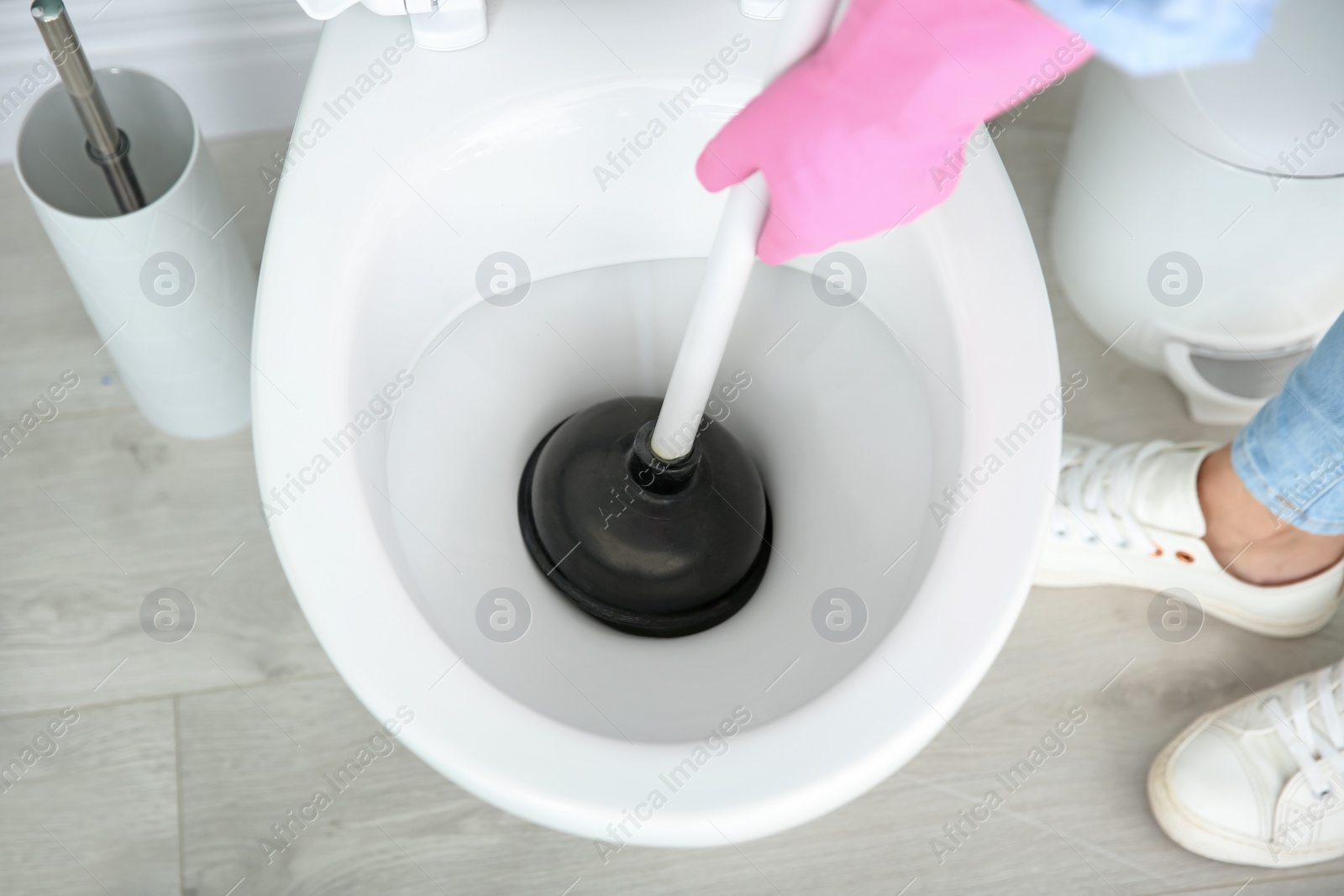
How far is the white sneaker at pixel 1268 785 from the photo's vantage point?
921 millimetres

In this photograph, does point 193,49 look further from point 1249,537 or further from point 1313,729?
point 1313,729

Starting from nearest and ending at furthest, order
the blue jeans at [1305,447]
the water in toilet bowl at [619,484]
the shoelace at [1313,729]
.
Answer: the water in toilet bowl at [619,484] → the blue jeans at [1305,447] → the shoelace at [1313,729]

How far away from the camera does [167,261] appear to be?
890mm

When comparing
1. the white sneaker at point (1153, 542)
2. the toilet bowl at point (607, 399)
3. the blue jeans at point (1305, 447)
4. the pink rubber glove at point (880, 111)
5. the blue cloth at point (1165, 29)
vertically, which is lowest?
the white sneaker at point (1153, 542)

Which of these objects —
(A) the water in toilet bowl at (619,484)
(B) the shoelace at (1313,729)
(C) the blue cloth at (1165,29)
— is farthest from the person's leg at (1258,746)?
(C) the blue cloth at (1165,29)

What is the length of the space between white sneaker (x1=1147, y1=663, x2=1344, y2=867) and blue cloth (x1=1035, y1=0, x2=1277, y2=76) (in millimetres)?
760

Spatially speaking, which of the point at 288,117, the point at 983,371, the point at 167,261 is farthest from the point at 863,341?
the point at 288,117

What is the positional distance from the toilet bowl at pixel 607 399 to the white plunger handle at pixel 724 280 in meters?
0.09

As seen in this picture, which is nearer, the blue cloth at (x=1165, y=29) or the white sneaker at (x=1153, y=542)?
the blue cloth at (x=1165, y=29)

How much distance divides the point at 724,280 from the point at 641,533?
0.22m

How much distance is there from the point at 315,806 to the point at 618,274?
52cm

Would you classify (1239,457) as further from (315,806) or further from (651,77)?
(315,806)

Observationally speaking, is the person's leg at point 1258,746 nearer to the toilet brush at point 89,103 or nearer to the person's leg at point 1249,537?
the person's leg at point 1249,537

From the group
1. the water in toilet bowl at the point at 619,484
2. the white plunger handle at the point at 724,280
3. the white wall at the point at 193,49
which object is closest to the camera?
the white plunger handle at the point at 724,280
